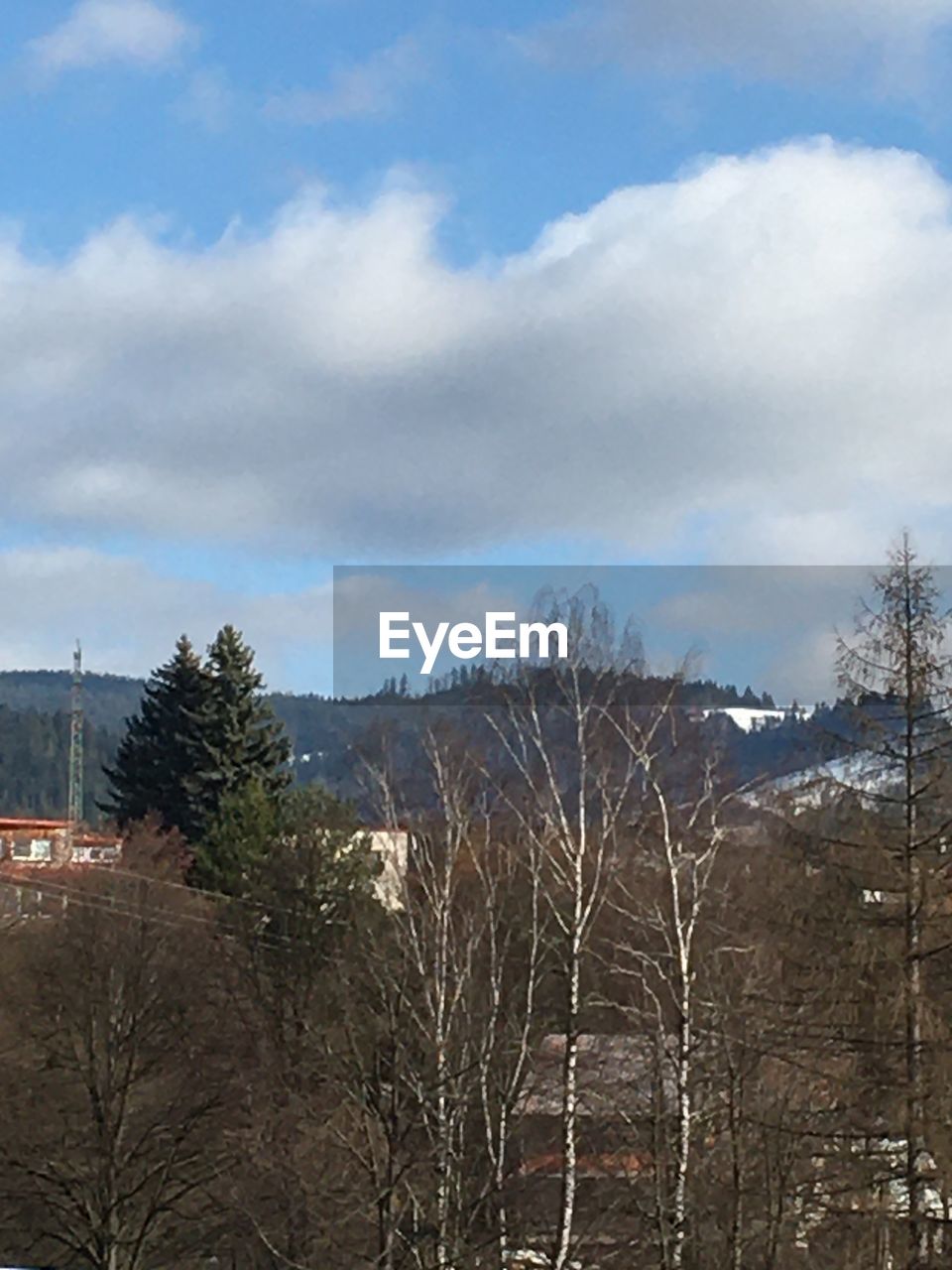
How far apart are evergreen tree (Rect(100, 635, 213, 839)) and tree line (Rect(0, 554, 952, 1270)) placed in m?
15.2

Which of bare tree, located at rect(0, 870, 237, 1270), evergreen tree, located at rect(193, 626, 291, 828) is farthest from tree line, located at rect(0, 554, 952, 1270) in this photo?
evergreen tree, located at rect(193, 626, 291, 828)

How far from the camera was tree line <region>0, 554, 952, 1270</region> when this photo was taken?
20172 mm

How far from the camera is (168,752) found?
2472 inches

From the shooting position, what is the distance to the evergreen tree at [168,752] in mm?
62188

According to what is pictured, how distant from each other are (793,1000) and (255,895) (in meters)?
22.3

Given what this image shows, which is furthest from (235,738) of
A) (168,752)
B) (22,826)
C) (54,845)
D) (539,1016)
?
(539,1016)

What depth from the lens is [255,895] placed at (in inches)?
1689

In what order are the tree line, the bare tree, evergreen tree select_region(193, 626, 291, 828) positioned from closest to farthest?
the tree line
the bare tree
evergreen tree select_region(193, 626, 291, 828)

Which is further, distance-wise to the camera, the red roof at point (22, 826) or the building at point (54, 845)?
the red roof at point (22, 826)

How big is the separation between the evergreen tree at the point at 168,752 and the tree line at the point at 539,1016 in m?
15.2

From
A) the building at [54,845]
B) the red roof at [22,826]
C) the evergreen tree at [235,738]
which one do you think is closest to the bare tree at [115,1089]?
the building at [54,845]

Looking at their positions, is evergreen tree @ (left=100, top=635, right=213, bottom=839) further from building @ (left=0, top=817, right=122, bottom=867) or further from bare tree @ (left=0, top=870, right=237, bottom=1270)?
bare tree @ (left=0, top=870, right=237, bottom=1270)

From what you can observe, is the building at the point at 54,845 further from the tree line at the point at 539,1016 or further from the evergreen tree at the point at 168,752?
the tree line at the point at 539,1016

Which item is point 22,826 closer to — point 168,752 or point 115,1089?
point 168,752
